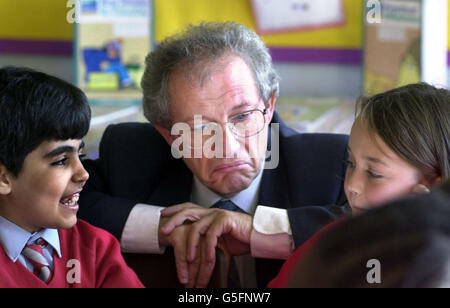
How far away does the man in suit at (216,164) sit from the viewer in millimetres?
1347

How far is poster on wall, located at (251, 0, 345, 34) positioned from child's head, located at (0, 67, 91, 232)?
10.5 feet

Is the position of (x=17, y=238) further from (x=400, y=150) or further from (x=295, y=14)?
(x=295, y=14)

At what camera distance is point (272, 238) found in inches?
51.9

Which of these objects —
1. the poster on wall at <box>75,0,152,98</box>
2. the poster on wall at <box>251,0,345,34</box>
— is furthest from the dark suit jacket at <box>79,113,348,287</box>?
the poster on wall at <box>251,0,345,34</box>

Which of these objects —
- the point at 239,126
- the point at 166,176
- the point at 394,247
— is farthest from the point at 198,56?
the point at 394,247

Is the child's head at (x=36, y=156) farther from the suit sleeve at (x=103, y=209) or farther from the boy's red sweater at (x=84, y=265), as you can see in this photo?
the suit sleeve at (x=103, y=209)

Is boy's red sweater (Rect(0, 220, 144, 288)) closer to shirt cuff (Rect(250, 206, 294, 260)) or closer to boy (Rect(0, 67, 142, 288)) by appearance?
boy (Rect(0, 67, 142, 288))

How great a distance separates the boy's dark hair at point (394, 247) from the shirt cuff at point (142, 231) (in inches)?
37.9

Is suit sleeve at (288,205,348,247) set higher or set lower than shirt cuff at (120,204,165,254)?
higher

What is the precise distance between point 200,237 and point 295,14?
3.21 meters

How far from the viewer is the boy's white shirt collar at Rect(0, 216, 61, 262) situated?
3.73 ft
